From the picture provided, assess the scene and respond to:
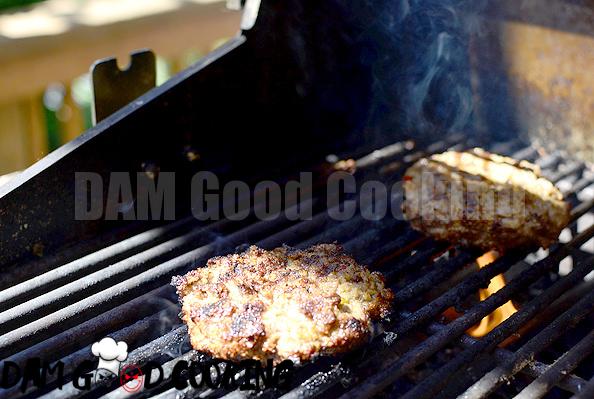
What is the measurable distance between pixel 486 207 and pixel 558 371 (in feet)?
2.98

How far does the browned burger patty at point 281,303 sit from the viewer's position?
2402 millimetres

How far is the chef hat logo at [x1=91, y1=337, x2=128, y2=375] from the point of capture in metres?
2.44

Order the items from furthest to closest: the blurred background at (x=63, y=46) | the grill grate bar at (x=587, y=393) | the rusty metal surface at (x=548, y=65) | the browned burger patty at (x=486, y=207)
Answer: the blurred background at (x=63, y=46), the rusty metal surface at (x=548, y=65), the browned burger patty at (x=486, y=207), the grill grate bar at (x=587, y=393)

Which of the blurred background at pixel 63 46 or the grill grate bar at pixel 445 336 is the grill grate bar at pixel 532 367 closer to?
the grill grate bar at pixel 445 336

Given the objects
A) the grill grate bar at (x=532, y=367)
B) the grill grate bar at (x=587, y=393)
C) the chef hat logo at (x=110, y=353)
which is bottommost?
the grill grate bar at (x=532, y=367)

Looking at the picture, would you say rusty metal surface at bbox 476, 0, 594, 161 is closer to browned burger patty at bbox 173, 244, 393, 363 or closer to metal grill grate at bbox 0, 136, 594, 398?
metal grill grate at bbox 0, 136, 594, 398

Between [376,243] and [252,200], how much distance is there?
2.24 ft

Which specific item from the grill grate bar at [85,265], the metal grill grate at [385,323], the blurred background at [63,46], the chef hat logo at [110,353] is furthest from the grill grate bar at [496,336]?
the blurred background at [63,46]

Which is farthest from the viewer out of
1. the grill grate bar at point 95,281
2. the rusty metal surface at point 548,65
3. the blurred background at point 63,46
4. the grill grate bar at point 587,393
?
the blurred background at point 63,46

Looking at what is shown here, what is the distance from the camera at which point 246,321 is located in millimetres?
2438

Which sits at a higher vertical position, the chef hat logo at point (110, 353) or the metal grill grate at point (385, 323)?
the chef hat logo at point (110, 353)

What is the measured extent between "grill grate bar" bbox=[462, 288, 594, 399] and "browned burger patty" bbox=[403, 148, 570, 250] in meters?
0.40

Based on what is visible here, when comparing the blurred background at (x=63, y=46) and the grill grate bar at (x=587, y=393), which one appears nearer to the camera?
the grill grate bar at (x=587, y=393)

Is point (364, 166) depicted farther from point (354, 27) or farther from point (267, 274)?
point (267, 274)
